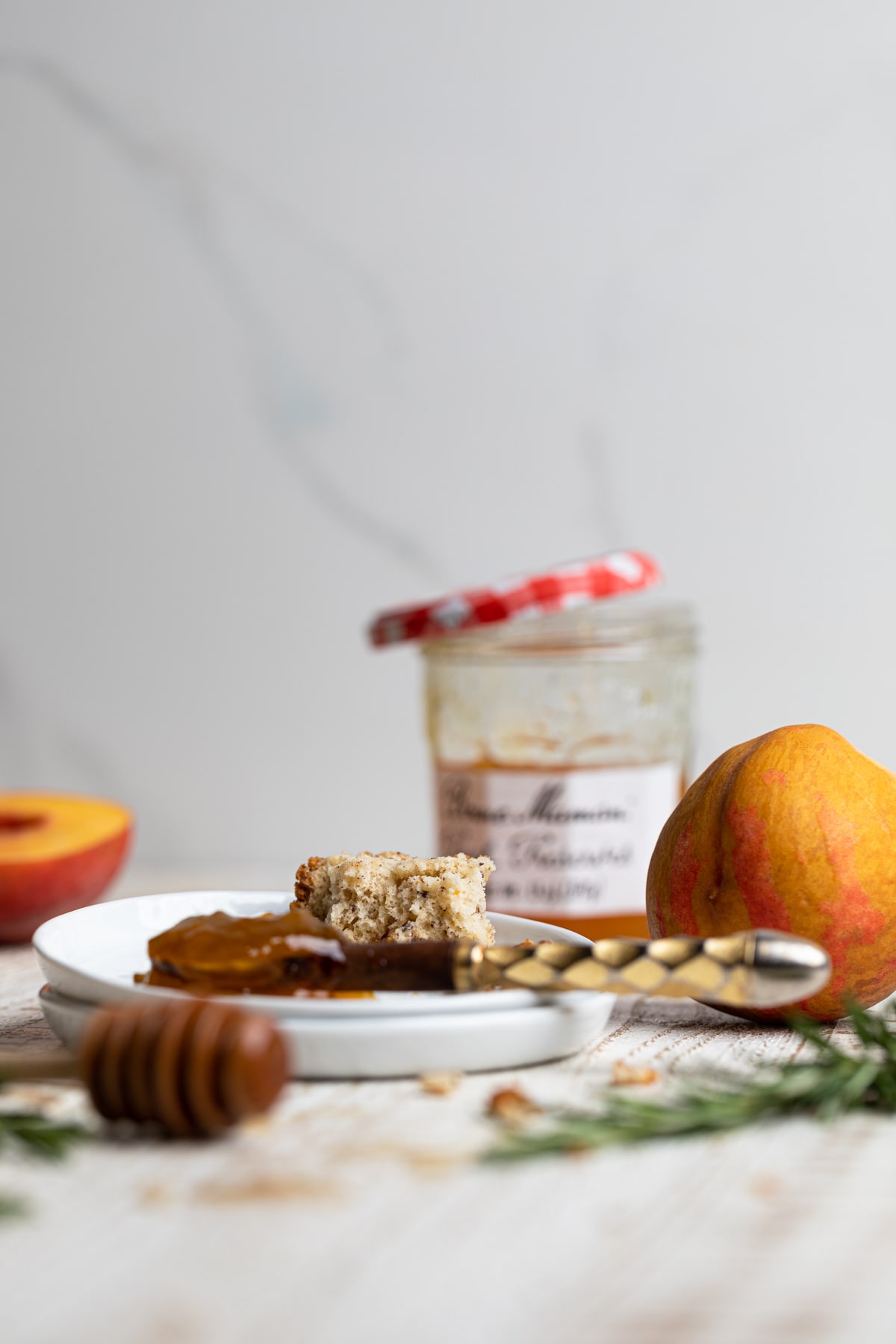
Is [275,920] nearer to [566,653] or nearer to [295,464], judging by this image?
[566,653]

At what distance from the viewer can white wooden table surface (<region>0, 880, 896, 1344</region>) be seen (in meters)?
0.37

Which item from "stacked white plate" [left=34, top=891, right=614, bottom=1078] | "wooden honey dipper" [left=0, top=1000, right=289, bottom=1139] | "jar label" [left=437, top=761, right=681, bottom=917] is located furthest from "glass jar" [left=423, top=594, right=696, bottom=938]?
"wooden honey dipper" [left=0, top=1000, right=289, bottom=1139]

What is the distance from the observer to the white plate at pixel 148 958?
0.55 m

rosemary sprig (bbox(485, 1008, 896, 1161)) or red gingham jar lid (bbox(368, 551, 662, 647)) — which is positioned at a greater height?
red gingham jar lid (bbox(368, 551, 662, 647))

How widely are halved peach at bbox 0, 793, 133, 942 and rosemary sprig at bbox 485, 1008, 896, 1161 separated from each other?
2.01ft

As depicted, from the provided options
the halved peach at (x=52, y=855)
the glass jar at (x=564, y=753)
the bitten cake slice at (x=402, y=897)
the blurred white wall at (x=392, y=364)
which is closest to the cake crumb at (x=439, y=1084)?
the bitten cake slice at (x=402, y=897)

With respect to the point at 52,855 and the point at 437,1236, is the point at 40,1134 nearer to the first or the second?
the point at 437,1236

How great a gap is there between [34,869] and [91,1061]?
59 centimetres

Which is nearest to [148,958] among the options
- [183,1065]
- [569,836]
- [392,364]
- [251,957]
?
[251,957]

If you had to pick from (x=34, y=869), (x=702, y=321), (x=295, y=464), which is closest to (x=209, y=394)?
(x=295, y=464)

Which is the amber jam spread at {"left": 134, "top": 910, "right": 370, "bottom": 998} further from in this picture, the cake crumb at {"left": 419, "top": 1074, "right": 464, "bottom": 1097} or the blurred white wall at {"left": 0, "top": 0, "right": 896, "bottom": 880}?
the blurred white wall at {"left": 0, "top": 0, "right": 896, "bottom": 880}

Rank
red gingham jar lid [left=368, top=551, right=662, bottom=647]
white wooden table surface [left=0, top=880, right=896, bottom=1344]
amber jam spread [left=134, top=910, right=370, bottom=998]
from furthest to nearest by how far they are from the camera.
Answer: red gingham jar lid [left=368, top=551, right=662, bottom=647] → amber jam spread [left=134, top=910, right=370, bottom=998] → white wooden table surface [left=0, top=880, right=896, bottom=1344]

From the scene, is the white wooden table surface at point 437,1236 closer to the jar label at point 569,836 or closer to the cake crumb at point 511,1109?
the cake crumb at point 511,1109

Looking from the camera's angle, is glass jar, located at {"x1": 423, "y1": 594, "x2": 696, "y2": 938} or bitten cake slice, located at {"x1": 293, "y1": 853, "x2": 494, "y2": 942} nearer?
bitten cake slice, located at {"x1": 293, "y1": 853, "x2": 494, "y2": 942}
